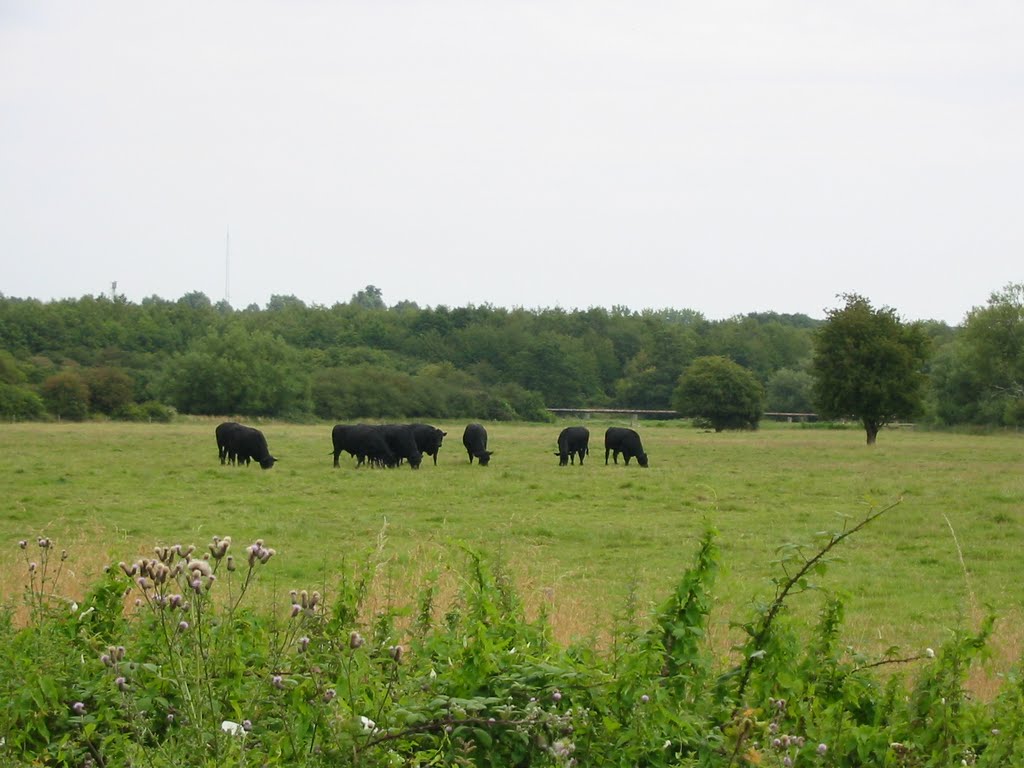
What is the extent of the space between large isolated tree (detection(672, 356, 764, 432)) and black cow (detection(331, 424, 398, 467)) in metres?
41.7

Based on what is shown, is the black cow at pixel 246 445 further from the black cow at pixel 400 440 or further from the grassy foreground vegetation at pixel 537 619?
the grassy foreground vegetation at pixel 537 619

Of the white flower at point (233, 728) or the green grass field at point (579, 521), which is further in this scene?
the green grass field at point (579, 521)

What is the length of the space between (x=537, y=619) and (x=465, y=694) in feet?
5.63

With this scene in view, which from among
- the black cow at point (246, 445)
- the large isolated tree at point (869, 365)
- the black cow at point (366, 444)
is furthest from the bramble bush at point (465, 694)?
the large isolated tree at point (869, 365)

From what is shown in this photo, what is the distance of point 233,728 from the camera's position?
13.9 ft

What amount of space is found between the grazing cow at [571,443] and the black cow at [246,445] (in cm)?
808

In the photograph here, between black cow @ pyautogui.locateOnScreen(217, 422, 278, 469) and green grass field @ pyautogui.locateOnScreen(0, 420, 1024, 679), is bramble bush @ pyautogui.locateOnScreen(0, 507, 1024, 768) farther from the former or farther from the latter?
black cow @ pyautogui.locateOnScreen(217, 422, 278, 469)

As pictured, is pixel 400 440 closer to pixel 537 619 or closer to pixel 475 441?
pixel 475 441

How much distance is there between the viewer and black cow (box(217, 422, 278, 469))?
3122 centimetres

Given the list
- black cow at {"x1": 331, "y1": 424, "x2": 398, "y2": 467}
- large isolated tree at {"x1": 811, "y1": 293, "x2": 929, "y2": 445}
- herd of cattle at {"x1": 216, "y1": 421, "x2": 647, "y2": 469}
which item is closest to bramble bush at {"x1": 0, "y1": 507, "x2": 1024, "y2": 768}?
herd of cattle at {"x1": 216, "y1": 421, "x2": 647, "y2": 469}

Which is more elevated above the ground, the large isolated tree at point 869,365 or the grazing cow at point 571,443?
the large isolated tree at point 869,365

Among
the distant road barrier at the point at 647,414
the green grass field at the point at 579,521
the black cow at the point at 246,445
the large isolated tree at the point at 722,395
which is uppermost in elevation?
the large isolated tree at the point at 722,395

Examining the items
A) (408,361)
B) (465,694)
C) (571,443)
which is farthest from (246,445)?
(408,361)

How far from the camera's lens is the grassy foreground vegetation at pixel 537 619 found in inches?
174
